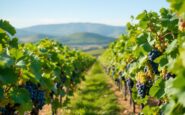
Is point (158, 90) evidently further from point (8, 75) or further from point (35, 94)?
point (35, 94)

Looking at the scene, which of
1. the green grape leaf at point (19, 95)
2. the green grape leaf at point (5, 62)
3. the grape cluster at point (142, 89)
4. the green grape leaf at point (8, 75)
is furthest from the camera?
the grape cluster at point (142, 89)

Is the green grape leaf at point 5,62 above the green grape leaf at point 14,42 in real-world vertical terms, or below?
below

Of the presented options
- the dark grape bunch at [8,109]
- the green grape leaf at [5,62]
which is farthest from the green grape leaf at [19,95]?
the green grape leaf at [5,62]

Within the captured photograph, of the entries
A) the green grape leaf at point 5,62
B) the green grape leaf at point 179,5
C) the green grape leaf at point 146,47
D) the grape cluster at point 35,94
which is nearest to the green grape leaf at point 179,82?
the green grape leaf at point 179,5

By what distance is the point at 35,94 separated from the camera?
6289 mm

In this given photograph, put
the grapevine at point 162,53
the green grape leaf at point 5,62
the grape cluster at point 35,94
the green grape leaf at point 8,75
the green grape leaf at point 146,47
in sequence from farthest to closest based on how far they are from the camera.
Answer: the grape cluster at point 35,94 < the green grape leaf at point 146,47 < the green grape leaf at point 8,75 < the green grape leaf at point 5,62 < the grapevine at point 162,53

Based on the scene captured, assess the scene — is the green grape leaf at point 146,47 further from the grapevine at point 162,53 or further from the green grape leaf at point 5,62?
the green grape leaf at point 5,62

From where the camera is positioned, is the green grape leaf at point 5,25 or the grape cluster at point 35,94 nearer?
the green grape leaf at point 5,25

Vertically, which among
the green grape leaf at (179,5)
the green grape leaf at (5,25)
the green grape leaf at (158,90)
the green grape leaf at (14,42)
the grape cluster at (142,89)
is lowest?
the grape cluster at (142,89)

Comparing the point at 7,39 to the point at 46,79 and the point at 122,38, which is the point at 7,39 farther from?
the point at 122,38

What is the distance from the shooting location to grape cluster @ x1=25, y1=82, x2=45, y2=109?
607cm

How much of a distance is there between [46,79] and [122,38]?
809cm

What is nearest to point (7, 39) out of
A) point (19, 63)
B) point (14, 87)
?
point (14, 87)

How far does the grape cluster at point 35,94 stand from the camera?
6074mm
